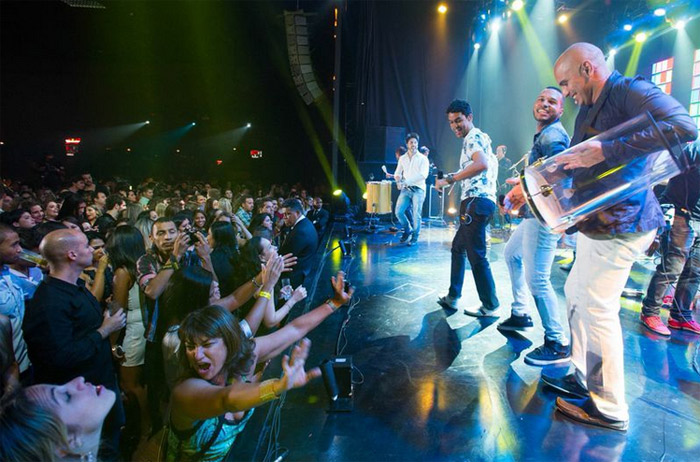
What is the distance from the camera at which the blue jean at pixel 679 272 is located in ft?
10.6

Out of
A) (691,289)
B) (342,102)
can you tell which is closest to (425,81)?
(342,102)

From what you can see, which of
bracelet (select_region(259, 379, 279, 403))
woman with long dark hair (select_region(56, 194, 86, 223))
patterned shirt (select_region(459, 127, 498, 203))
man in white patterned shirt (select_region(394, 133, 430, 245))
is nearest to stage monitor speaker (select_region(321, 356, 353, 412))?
bracelet (select_region(259, 379, 279, 403))

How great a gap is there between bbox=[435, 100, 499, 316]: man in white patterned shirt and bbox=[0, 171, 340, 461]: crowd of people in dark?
1509mm

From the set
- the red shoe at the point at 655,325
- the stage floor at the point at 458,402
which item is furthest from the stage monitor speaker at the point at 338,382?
the red shoe at the point at 655,325

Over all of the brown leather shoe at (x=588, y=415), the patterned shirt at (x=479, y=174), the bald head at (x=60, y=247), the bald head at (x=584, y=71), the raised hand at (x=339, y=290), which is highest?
the bald head at (x=584, y=71)

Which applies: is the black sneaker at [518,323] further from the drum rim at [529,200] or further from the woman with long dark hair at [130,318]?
the woman with long dark hair at [130,318]

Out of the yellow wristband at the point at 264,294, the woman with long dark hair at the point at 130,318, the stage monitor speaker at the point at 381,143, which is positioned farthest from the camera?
the stage monitor speaker at the point at 381,143

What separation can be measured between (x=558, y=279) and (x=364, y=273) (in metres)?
2.30

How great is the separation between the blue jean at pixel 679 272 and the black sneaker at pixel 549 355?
1.23 metres

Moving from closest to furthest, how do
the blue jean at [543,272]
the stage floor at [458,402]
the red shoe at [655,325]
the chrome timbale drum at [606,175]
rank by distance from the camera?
the chrome timbale drum at [606,175]
the stage floor at [458,402]
the blue jean at [543,272]
the red shoe at [655,325]

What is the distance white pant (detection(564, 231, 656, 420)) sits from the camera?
1.85 m

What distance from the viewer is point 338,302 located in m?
2.15

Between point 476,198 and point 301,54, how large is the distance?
442 inches

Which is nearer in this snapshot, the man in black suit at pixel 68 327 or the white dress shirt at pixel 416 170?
the man in black suit at pixel 68 327
